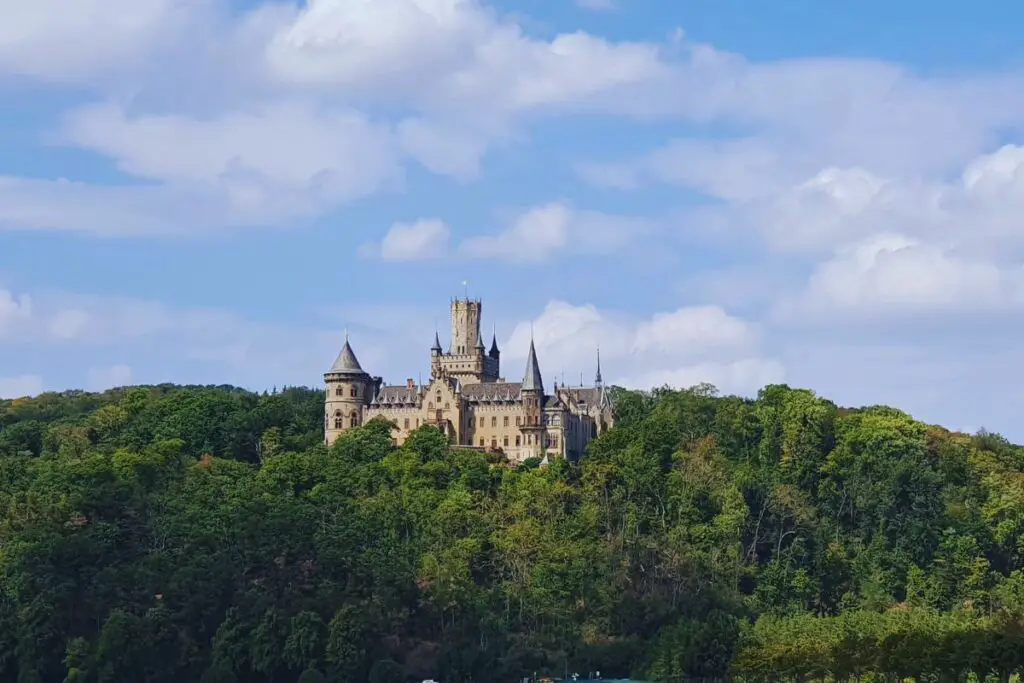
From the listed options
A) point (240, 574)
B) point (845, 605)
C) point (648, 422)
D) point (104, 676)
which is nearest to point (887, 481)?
point (845, 605)

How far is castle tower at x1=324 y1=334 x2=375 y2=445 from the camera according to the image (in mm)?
163000

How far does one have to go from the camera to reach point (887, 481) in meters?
137

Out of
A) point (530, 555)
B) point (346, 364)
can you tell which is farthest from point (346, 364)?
point (530, 555)

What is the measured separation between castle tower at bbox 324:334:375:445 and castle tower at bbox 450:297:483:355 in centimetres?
1233

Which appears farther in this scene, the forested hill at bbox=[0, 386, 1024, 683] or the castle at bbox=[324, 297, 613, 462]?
the castle at bbox=[324, 297, 613, 462]

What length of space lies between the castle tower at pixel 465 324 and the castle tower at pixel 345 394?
12.3 meters

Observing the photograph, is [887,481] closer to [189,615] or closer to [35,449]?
[189,615]

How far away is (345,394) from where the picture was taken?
164m

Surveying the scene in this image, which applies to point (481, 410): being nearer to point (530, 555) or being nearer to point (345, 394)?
point (345, 394)

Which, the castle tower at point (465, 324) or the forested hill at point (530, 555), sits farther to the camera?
the castle tower at point (465, 324)

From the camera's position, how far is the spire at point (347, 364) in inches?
6467

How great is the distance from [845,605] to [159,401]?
63.4m

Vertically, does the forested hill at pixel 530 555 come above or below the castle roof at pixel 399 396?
below

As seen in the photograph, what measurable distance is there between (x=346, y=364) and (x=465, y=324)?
14.8 meters
